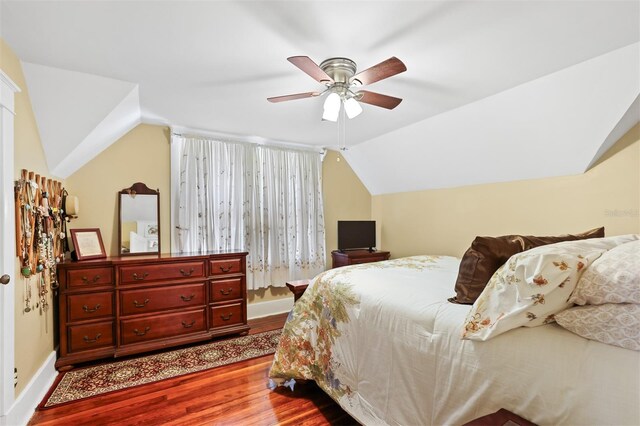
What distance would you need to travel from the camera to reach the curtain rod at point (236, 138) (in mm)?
3492

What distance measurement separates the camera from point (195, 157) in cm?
356

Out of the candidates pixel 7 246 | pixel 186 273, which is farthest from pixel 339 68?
pixel 186 273

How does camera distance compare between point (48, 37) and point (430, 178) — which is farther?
point (430, 178)

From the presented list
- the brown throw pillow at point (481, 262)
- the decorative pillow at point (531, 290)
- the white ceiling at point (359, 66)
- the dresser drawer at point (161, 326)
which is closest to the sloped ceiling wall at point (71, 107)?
the white ceiling at point (359, 66)

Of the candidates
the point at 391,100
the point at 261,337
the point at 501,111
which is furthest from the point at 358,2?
the point at 261,337

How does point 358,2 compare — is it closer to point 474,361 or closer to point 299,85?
point 299,85

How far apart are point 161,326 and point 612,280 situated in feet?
10.7

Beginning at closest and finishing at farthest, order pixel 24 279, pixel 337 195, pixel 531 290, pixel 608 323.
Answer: pixel 608 323
pixel 531 290
pixel 24 279
pixel 337 195

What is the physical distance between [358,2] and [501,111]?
1.90 meters

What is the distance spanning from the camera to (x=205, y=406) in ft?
6.84

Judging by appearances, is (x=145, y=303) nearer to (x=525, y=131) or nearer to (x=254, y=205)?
(x=254, y=205)

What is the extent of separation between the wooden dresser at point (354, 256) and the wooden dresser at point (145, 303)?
1404 mm

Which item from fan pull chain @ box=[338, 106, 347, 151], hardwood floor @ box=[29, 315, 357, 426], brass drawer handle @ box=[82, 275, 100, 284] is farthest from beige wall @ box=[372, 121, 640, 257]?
brass drawer handle @ box=[82, 275, 100, 284]

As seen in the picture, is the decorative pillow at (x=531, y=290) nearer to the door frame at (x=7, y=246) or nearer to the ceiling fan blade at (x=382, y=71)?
the ceiling fan blade at (x=382, y=71)
